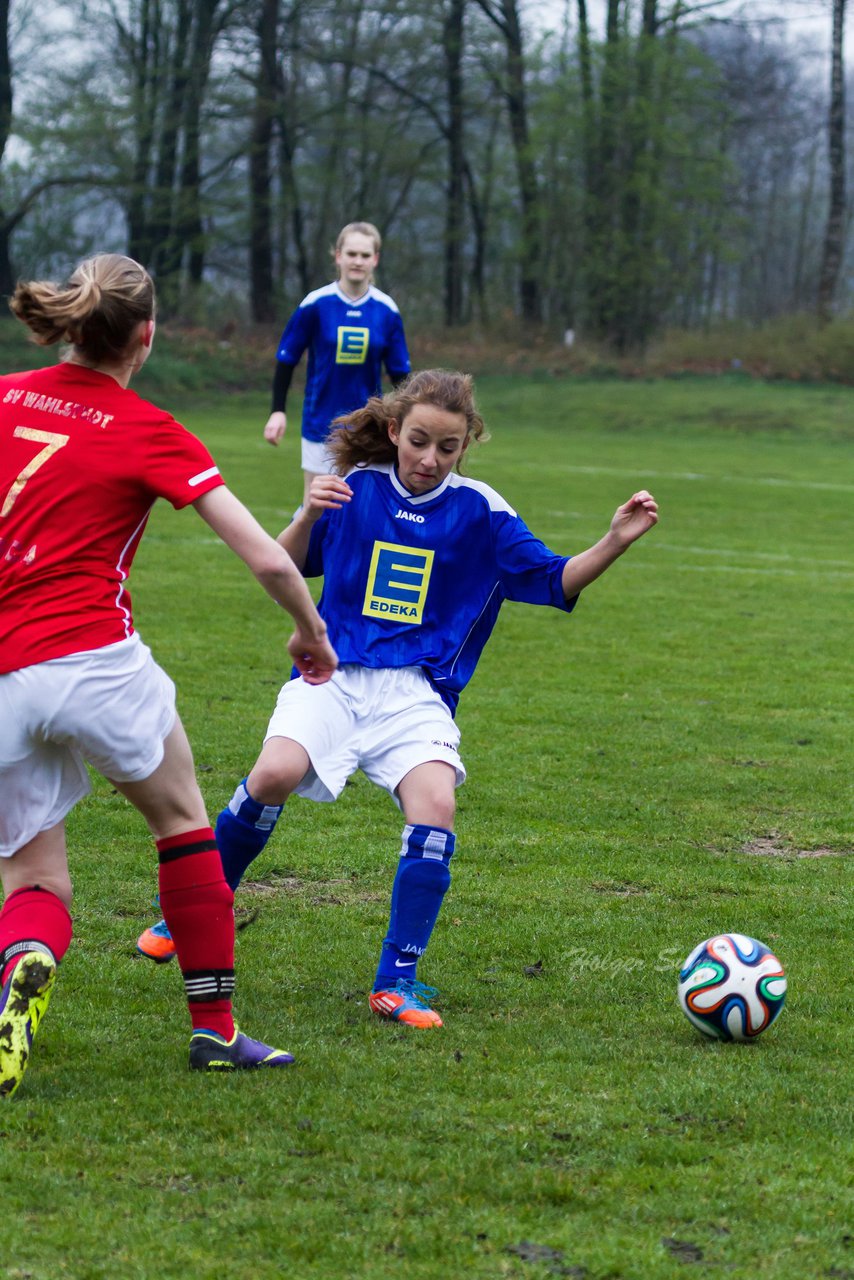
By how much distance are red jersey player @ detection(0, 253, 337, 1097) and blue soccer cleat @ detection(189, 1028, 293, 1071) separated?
0.38 metres

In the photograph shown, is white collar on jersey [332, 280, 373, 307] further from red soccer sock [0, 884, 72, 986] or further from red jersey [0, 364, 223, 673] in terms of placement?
red soccer sock [0, 884, 72, 986]

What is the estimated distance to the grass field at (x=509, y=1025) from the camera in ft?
8.49

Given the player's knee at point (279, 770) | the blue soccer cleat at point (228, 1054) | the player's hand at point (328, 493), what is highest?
the player's hand at point (328, 493)

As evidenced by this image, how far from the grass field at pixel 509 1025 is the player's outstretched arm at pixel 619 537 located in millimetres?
1121

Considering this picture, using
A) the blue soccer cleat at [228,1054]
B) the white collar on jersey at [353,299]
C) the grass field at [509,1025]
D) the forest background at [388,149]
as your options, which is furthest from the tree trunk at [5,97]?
the blue soccer cleat at [228,1054]

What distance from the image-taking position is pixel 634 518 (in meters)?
4.03

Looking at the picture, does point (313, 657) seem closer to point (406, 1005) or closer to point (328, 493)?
point (328, 493)

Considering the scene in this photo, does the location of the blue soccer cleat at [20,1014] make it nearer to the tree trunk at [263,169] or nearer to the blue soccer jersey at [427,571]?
the blue soccer jersey at [427,571]

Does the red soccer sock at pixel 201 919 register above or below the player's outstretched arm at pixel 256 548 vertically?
below

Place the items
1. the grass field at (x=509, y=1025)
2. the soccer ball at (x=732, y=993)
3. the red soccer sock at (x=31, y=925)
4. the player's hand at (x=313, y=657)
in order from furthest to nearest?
1. the soccer ball at (x=732, y=993)
2. the player's hand at (x=313, y=657)
3. the red soccer sock at (x=31, y=925)
4. the grass field at (x=509, y=1025)

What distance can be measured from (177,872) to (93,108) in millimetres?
32725

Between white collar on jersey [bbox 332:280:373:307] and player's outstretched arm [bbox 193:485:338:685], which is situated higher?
white collar on jersey [bbox 332:280:373:307]

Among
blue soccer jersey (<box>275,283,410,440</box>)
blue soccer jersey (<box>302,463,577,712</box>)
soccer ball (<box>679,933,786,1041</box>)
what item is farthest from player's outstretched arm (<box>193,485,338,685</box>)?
blue soccer jersey (<box>275,283,410,440</box>)

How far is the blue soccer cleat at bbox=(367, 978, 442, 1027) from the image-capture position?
3.70 meters
